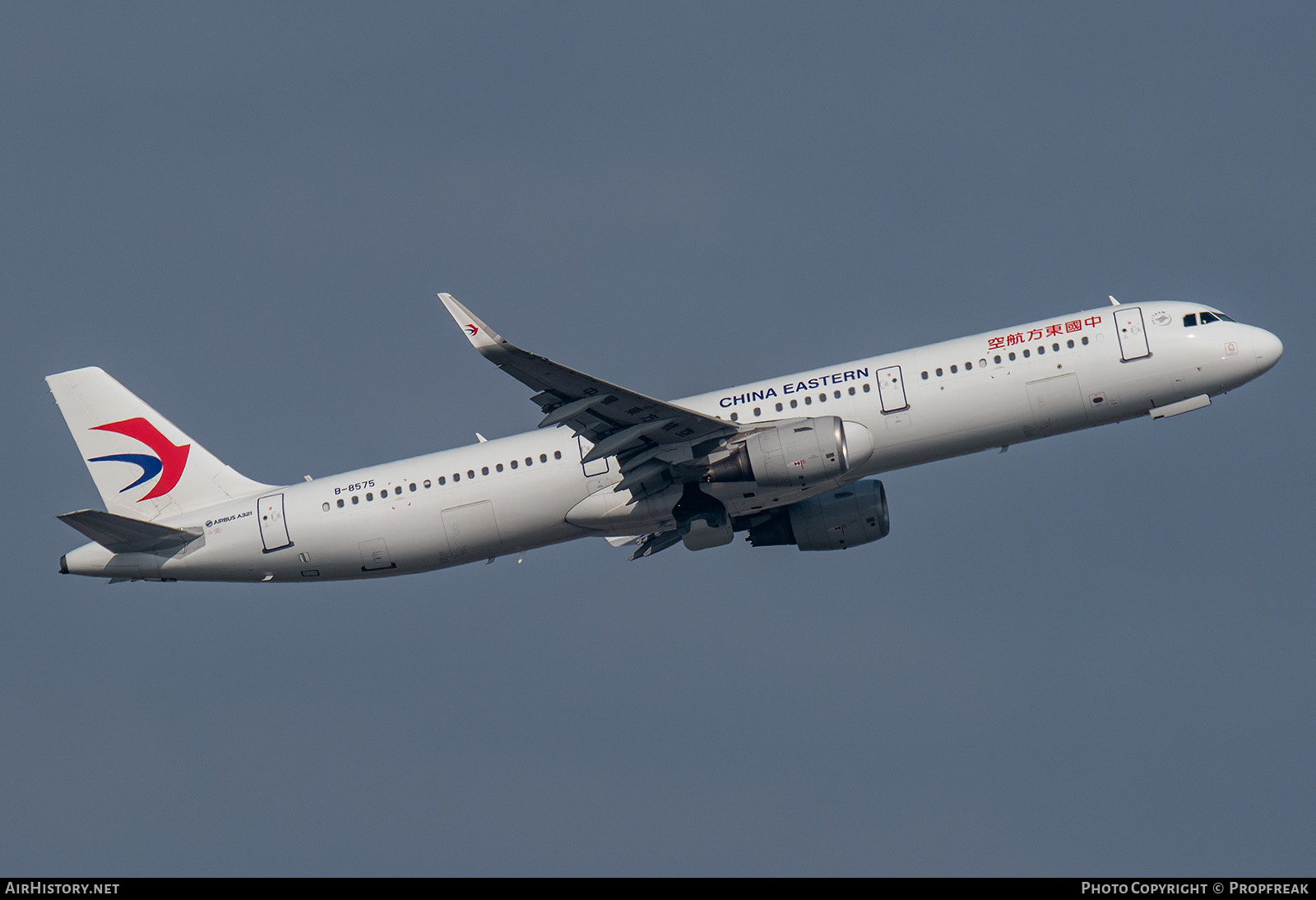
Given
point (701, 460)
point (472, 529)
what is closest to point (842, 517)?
point (701, 460)

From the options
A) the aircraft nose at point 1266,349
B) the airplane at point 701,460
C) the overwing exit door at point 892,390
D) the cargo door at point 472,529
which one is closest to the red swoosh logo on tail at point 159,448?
the airplane at point 701,460

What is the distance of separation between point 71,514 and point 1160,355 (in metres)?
36.5

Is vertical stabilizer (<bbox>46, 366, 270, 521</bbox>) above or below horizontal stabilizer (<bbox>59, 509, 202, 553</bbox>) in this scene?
above

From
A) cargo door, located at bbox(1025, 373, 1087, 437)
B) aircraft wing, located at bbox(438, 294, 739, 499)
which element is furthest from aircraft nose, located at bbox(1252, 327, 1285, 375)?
aircraft wing, located at bbox(438, 294, 739, 499)

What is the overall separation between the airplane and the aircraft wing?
0.07 metres

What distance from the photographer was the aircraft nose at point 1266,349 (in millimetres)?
49250

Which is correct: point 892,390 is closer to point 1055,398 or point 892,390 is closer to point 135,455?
point 1055,398

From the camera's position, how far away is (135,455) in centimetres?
5528

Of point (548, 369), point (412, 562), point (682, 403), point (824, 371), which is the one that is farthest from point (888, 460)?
point (412, 562)

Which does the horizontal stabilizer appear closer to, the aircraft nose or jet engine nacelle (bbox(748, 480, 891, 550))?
jet engine nacelle (bbox(748, 480, 891, 550))

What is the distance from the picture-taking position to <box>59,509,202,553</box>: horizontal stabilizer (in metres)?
49.7

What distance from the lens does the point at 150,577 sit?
52.4m

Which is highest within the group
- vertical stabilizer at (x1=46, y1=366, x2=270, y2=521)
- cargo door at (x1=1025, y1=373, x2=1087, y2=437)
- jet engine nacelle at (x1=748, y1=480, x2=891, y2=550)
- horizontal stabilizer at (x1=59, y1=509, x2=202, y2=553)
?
vertical stabilizer at (x1=46, y1=366, x2=270, y2=521)

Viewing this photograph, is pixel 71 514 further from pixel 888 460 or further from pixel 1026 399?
pixel 1026 399
